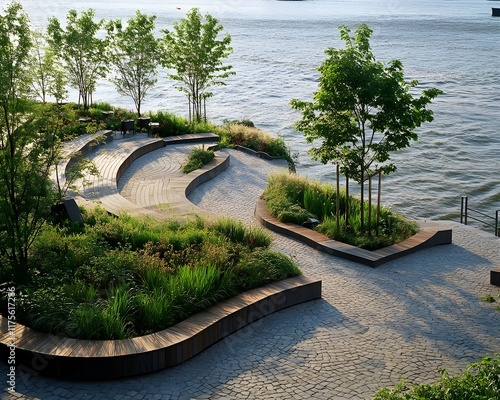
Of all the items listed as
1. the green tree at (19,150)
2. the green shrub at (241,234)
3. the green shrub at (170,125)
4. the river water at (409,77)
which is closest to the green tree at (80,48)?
the green shrub at (170,125)

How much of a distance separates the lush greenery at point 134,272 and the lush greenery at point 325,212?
2.66 m

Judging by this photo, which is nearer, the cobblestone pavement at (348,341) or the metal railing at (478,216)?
the cobblestone pavement at (348,341)

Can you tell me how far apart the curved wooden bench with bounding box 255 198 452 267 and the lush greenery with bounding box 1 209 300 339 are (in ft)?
5.70

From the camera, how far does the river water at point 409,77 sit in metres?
32.2

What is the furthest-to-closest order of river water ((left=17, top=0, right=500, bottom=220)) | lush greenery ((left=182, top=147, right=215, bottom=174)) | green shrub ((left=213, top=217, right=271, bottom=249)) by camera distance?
river water ((left=17, top=0, right=500, bottom=220)) < lush greenery ((left=182, top=147, right=215, bottom=174)) < green shrub ((left=213, top=217, right=271, bottom=249))

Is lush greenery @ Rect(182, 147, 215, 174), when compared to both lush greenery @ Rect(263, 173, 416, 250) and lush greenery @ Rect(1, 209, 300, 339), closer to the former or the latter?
lush greenery @ Rect(263, 173, 416, 250)

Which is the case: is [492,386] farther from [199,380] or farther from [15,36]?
[15,36]

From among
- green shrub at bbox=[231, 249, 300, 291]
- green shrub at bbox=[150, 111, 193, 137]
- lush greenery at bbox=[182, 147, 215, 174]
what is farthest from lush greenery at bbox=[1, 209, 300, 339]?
green shrub at bbox=[150, 111, 193, 137]

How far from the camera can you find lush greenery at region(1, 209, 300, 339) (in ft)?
34.4

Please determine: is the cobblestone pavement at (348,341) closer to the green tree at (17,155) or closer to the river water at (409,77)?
the green tree at (17,155)

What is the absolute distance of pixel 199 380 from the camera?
9.59m

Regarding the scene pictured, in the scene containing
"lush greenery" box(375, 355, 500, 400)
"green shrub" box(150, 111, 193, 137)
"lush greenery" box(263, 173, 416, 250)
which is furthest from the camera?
"green shrub" box(150, 111, 193, 137)

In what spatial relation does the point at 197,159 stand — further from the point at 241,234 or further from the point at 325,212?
the point at 241,234

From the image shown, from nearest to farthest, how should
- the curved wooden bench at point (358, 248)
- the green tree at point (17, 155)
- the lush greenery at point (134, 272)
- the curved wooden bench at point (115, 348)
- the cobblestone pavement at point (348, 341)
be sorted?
the cobblestone pavement at point (348, 341) → the curved wooden bench at point (115, 348) → the lush greenery at point (134, 272) → the green tree at point (17, 155) → the curved wooden bench at point (358, 248)
